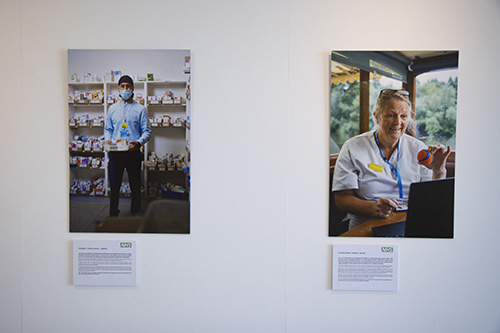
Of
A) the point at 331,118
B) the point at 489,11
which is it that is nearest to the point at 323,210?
the point at 331,118

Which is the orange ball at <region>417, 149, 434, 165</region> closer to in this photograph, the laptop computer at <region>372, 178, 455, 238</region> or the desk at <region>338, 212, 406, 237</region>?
the laptop computer at <region>372, 178, 455, 238</region>

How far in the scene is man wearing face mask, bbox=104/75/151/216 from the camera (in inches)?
73.6

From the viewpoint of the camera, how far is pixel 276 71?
1.88m

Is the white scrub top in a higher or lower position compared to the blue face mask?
lower

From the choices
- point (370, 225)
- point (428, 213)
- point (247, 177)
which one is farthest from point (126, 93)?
point (428, 213)

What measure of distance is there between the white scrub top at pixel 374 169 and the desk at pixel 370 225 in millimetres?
39

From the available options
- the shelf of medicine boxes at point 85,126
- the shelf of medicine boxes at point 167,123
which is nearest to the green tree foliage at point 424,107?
the shelf of medicine boxes at point 167,123

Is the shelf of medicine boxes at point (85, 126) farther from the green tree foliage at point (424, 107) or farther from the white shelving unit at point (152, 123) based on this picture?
the green tree foliage at point (424, 107)

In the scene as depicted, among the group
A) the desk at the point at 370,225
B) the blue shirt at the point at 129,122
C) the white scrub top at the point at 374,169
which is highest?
the blue shirt at the point at 129,122

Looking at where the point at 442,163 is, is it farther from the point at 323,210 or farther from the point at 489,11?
the point at 489,11

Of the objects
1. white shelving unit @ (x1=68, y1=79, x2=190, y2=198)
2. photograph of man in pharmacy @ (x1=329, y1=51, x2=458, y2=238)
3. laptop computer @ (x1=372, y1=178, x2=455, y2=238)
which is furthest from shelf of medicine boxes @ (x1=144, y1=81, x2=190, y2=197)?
laptop computer @ (x1=372, y1=178, x2=455, y2=238)

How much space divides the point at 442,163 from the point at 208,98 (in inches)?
55.8

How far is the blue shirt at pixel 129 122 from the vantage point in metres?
1.87

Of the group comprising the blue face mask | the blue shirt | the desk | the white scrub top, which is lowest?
the desk
